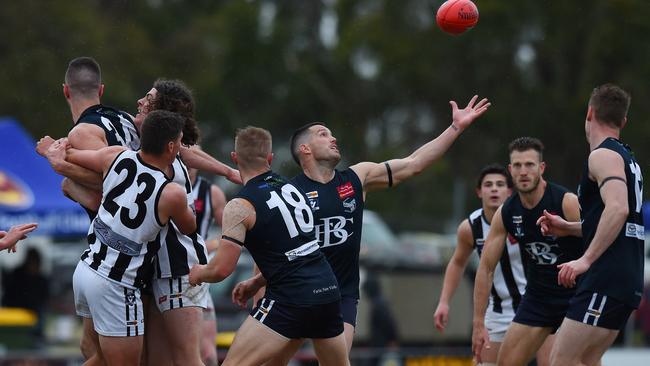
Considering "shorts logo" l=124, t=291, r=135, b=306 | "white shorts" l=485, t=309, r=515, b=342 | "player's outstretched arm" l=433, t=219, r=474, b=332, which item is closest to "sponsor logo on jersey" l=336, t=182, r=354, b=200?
"player's outstretched arm" l=433, t=219, r=474, b=332

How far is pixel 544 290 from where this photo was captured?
32.9 ft

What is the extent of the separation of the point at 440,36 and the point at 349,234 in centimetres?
2397

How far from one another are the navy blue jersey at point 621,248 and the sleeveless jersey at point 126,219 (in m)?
3.18

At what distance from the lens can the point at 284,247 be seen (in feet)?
26.7

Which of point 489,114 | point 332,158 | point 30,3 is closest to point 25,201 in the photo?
point 332,158

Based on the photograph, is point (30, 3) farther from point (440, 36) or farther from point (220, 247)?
point (220, 247)

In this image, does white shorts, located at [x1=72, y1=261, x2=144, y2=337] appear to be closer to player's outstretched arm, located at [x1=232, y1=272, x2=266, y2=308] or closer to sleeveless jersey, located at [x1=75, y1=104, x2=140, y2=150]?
player's outstretched arm, located at [x1=232, y1=272, x2=266, y2=308]

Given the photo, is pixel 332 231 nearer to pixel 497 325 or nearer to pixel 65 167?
pixel 65 167

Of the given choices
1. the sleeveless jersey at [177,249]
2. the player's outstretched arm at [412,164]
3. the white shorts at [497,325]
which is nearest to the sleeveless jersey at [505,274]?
the white shorts at [497,325]

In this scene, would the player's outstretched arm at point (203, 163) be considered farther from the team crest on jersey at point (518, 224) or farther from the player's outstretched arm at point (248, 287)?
the team crest on jersey at point (518, 224)

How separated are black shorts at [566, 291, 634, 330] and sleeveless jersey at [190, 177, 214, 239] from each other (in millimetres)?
4388

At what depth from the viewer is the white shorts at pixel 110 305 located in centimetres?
818

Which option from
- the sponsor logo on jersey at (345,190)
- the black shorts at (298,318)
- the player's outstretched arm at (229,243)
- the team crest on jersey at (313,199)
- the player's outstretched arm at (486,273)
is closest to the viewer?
the player's outstretched arm at (229,243)

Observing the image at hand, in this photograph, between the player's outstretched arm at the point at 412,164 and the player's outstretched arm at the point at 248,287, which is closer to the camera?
the player's outstretched arm at the point at 248,287
